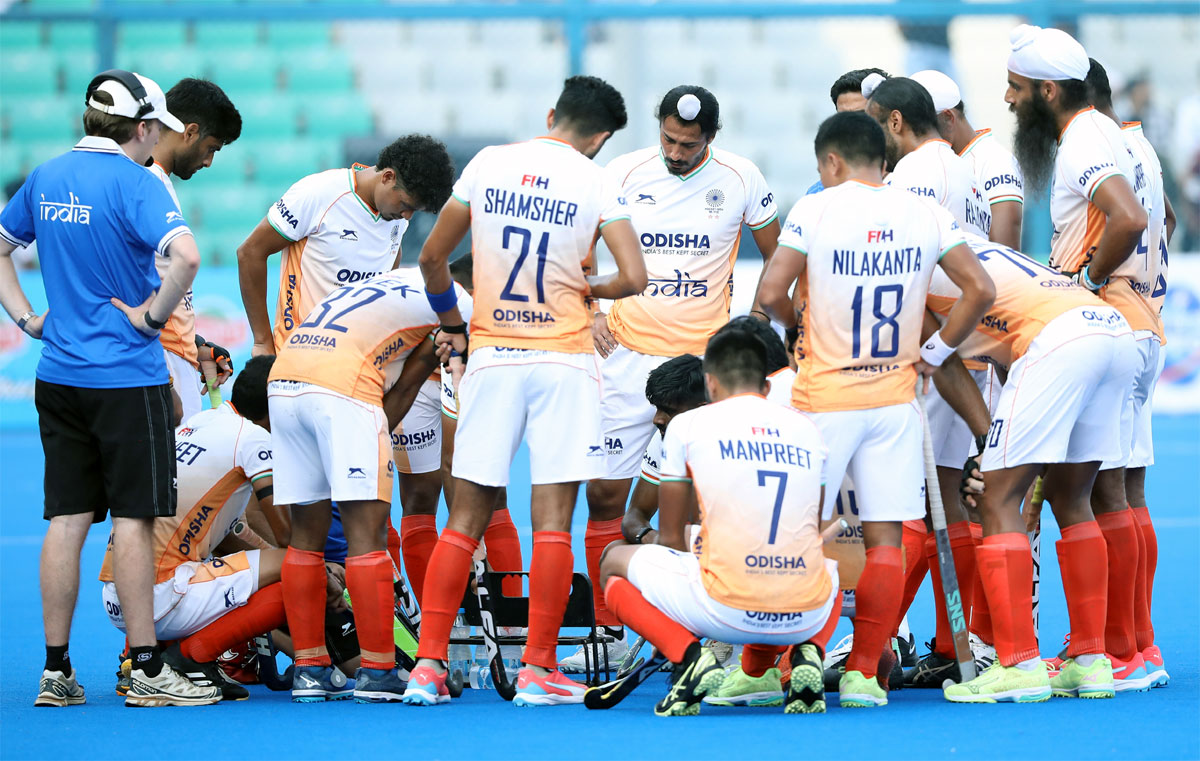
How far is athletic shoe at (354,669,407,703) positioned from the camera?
5.34 meters

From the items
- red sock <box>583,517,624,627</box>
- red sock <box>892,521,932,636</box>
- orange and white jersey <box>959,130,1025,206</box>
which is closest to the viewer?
red sock <box>892,521,932,636</box>

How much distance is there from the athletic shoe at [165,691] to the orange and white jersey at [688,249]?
2481 mm

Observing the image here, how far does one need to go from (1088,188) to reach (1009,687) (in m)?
1.99

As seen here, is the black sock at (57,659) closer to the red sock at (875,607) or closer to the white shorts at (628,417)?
the white shorts at (628,417)

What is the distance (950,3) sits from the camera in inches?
713

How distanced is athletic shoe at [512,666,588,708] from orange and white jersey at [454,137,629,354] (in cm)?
122

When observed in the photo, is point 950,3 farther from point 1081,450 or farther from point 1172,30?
point 1081,450

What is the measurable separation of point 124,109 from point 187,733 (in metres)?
2.38

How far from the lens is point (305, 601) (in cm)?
543

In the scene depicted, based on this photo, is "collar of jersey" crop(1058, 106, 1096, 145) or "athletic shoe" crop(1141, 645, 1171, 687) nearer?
"athletic shoe" crop(1141, 645, 1171, 687)

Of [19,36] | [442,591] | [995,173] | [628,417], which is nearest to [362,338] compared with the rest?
[442,591]

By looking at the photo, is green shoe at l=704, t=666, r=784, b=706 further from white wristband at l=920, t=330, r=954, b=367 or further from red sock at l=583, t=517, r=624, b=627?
white wristband at l=920, t=330, r=954, b=367

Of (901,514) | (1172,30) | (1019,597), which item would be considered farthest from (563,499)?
(1172,30)

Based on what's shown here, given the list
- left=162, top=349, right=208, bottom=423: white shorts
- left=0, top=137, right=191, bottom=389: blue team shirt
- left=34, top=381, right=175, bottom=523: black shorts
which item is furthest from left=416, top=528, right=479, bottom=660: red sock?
left=162, top=349, right=208, bottom=423: white shorts
